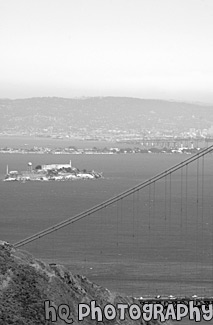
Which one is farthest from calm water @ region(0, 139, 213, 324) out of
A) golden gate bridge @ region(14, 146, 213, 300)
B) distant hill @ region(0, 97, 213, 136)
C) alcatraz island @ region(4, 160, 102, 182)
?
distant hill @ region(0, 97, 213, 136)

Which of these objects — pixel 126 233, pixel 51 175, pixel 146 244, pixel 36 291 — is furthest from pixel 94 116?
pixel 36 291

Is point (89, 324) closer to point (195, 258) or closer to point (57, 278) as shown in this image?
point (57, 278)

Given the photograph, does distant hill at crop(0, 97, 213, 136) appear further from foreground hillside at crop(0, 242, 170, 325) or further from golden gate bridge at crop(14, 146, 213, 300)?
foreground hillside at crop(0, 242, 170, 325)

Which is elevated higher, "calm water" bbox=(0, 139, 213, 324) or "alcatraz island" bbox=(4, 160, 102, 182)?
"alcatraz island" bbox=(4, 160, 102, 182)

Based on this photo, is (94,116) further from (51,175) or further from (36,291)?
(36,291)

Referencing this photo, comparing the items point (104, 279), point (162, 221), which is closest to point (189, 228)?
point (162, 221)

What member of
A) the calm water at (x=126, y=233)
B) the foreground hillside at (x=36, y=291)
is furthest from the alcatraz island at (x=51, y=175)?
the foreground hillside at (x=36, y=291)
